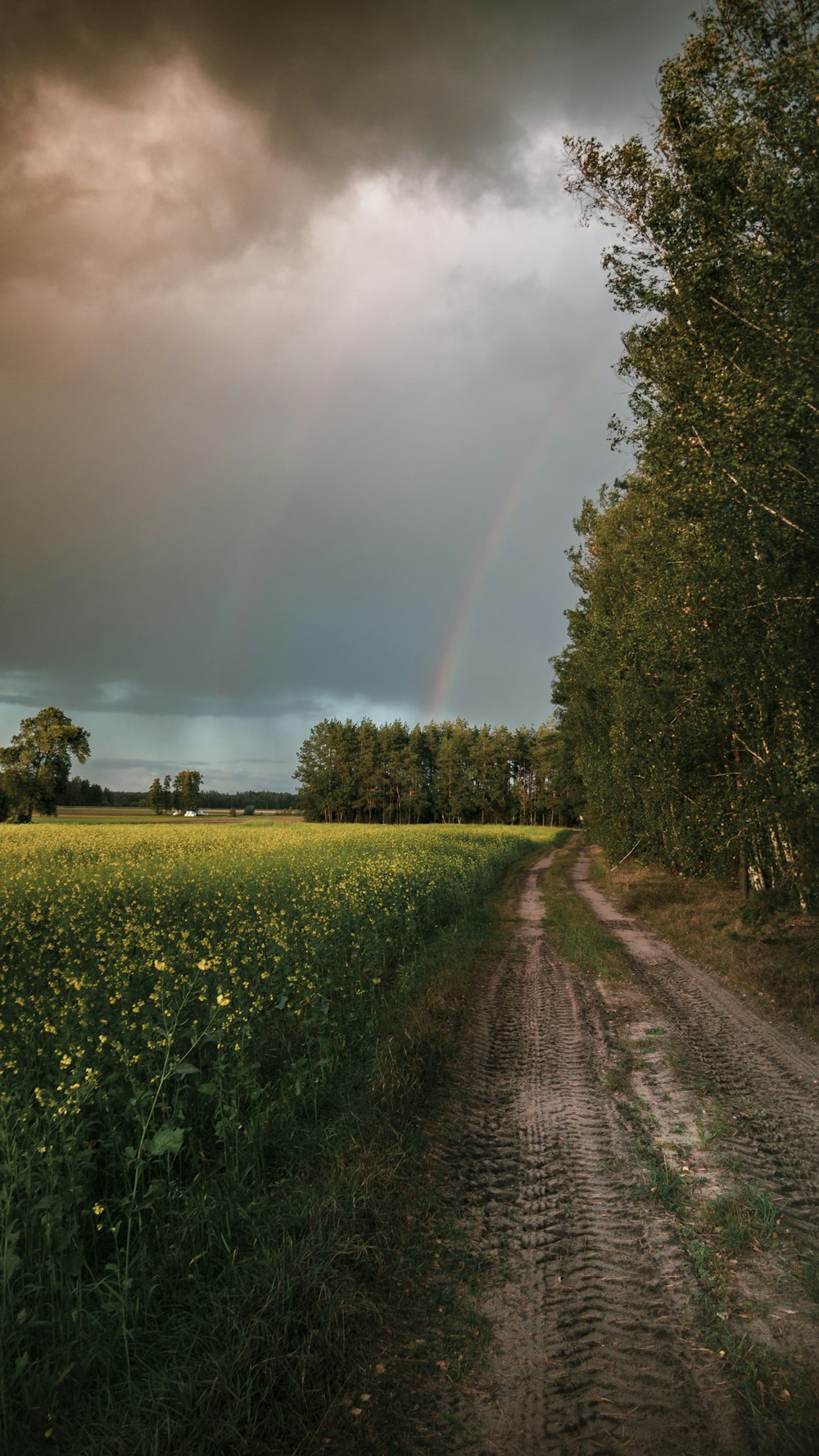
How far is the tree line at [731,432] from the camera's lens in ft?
30.7

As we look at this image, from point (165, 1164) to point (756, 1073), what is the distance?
622cm

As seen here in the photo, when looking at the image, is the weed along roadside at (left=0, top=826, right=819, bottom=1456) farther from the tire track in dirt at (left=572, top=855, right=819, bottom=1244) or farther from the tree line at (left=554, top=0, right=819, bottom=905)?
the tree line at (left=554, top=0, right=819, bottom=905)

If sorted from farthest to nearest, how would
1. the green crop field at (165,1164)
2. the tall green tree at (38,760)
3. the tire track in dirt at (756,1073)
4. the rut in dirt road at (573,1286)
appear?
the tall green tree at (38,760) → the tire track in dirt at (756,1073) → the green crop field at (165,1164) → the rut in dirt road at (573,1286)

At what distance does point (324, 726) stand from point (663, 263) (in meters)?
96.2

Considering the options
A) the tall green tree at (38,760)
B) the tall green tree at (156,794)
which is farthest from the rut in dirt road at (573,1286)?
the tall green tree at (156,794)

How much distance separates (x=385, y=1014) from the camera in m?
8.87

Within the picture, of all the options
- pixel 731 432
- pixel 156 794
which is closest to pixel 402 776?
pixel 156 794

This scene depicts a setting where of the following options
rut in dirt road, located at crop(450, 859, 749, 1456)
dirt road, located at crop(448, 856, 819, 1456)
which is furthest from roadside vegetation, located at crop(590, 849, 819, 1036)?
rut in dirt road, located at crop(450, 859, 749, 1456)

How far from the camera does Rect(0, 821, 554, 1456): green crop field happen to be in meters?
3.27

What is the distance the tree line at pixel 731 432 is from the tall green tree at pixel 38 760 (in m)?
76.6

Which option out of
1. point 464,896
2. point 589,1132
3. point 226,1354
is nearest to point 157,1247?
point 226,1354

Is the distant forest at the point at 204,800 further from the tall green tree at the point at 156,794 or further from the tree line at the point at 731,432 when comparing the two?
the tree line at the point at 731,432

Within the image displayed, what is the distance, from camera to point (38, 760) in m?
77.9

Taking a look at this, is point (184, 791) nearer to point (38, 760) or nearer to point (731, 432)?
point (38, 760)
